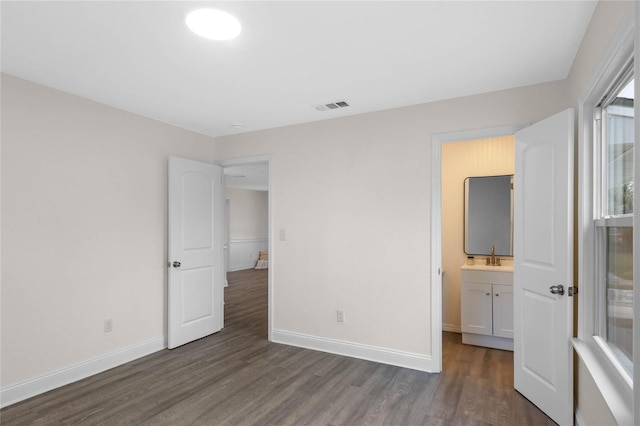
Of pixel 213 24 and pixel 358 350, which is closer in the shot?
pixel 213 24

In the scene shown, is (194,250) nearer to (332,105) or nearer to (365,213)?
(365,213)

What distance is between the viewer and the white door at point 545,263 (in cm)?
230

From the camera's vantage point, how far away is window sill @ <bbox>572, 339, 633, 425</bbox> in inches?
55.6

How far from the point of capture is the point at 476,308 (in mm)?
3928

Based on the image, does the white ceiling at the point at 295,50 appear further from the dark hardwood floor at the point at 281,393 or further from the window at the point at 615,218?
the dark hardwood floor at the point at 281,393

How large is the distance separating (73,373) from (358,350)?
2540 mm

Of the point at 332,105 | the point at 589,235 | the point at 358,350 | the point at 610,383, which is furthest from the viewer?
the point at 358,350

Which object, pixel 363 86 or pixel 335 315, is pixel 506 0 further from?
pixel 335 315

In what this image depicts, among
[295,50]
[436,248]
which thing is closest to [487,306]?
[436,248]

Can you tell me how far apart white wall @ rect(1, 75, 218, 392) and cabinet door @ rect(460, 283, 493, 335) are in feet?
10.9

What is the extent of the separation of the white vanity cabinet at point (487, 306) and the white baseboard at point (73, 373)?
11.0ft

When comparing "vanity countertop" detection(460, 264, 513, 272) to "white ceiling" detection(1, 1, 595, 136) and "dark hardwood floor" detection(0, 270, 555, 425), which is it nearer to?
"dark hardwood floor" detection(0, 270, 555, 425)

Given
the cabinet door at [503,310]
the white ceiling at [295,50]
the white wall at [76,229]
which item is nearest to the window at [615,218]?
the white ceiling at [295,50]

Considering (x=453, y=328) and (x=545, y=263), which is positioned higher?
(x=545, y=263)
